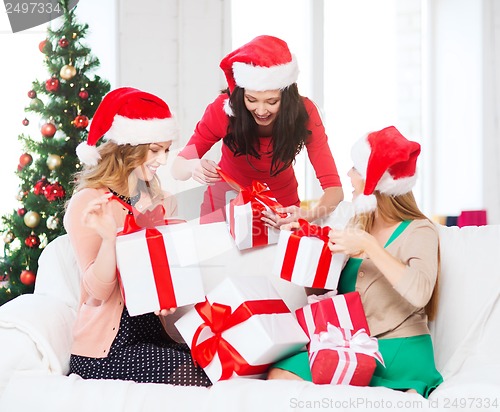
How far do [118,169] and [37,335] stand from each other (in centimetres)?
56

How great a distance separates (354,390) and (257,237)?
78cm

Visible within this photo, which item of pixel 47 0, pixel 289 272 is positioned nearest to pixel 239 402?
pixel 289 272

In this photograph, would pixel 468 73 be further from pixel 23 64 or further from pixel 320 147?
pixel 23 64

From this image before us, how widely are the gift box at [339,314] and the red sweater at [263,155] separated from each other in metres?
0.96

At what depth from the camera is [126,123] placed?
82.7 inches

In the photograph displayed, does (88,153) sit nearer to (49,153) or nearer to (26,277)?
(49,153)

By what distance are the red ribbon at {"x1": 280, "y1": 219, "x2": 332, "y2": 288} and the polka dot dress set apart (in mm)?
391

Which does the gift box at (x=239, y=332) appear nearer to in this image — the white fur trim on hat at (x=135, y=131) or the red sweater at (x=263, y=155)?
the white fur trim on hat at (x=135, y=131)

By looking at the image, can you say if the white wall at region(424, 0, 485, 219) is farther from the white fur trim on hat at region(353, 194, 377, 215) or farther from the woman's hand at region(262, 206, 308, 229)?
the white fur trim on hat at region(353, 194, 377, 215)

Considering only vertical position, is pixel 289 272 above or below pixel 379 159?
below

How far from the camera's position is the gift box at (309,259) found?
1.92 meters


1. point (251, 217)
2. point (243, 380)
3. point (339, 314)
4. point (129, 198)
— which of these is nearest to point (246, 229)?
point (251, 217)

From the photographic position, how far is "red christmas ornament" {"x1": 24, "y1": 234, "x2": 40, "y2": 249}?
3.32m

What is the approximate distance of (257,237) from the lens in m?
2.29
